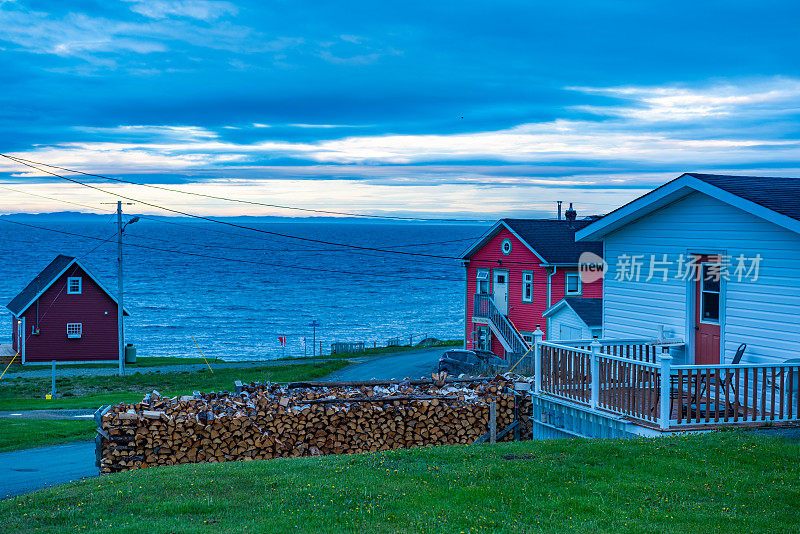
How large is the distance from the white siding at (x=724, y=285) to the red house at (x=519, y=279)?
22766mm

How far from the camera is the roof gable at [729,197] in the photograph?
12.7 meters

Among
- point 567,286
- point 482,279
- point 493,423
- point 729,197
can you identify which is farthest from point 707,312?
point 482,279

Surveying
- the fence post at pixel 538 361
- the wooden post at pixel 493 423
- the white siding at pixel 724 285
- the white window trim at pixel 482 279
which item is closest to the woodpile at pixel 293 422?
the wooden post at pixel 493 423

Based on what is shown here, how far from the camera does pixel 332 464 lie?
35.1 ft

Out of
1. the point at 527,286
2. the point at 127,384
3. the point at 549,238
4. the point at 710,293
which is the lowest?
the point at 127,384

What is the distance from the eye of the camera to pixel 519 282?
42062 mm

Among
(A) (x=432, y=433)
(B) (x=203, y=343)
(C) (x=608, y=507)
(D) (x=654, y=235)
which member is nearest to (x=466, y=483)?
(C) (x=608, y=507)

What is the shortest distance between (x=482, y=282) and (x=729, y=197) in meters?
31.3

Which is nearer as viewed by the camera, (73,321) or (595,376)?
(595,376)

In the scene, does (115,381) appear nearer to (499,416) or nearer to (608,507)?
(499,416)

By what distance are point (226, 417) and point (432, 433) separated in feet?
14.5

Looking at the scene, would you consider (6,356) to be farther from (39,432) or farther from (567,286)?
(567,286)

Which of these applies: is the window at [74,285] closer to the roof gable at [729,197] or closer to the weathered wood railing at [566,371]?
the roof gable at [729,197]

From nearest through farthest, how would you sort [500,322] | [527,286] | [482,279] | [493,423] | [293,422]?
[293,422]
[493,423]
[527,286]
[500,322]
[482,279]
